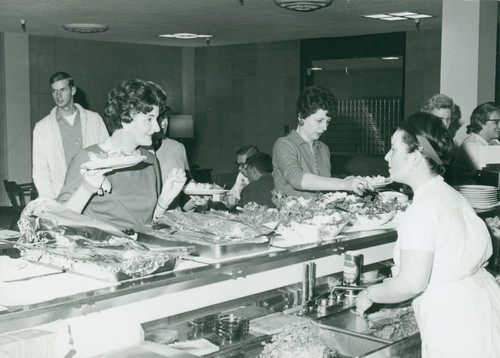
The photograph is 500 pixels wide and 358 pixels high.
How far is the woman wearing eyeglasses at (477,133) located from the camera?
5.04 metres

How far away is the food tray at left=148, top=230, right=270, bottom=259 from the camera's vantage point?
7.90ft

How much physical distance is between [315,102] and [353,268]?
3.87ft

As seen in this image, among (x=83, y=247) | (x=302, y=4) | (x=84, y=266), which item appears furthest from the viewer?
(x=302, y=4)

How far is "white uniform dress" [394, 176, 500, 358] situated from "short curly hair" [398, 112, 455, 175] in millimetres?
77

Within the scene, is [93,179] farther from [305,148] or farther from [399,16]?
[399,16]

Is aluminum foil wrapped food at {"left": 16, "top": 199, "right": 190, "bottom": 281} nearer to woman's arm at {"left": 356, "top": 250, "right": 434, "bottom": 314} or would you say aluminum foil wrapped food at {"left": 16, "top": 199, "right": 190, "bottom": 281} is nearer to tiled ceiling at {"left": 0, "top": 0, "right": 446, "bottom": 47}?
woman's arm at {"left": 356, "top": 250, "right": 434, "bottom": 314}

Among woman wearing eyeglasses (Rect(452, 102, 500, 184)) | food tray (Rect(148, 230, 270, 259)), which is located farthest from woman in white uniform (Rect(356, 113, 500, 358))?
woman wearing eyeglasses (Rect(452, 102, 500, 184))

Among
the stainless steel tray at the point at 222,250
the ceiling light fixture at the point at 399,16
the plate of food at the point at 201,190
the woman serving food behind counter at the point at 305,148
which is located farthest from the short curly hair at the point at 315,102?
the ceiling light fixture at the point at 399,16

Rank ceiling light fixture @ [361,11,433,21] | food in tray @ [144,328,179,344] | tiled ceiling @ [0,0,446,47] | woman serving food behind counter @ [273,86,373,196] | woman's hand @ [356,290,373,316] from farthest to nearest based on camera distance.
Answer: ceiling light fixture @ [361,11,433,21] → tiled ceiling @ [0,0,446,47] → woman serving food behind counter @ [273,86,373,196] → woman's hand @ [356,290,373,316] → food in tray @ [144,328,179,344]

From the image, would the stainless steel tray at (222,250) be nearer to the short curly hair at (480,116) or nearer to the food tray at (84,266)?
the food tray at (84,266)

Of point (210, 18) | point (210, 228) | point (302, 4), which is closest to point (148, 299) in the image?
point (210, 228)

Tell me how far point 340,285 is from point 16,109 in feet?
26.9

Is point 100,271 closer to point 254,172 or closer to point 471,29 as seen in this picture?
point 254,172

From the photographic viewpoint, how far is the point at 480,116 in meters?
5.15
